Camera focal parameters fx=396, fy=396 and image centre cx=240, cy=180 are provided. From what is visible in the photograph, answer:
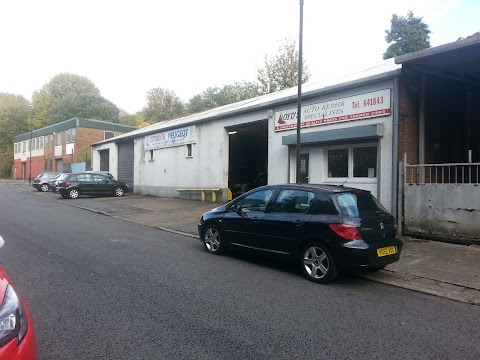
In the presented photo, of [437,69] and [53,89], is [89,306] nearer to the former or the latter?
[437,69]

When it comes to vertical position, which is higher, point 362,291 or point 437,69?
point 437,69

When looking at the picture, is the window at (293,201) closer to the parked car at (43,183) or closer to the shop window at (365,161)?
the shop window at (365,161)

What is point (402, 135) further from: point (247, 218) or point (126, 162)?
point (126, 162)

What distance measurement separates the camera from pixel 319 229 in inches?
238

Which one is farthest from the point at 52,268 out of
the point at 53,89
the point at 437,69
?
the point at 53,89

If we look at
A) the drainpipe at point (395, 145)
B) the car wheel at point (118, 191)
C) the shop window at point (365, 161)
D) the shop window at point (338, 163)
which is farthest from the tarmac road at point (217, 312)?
the car wheel at point (118, 191)

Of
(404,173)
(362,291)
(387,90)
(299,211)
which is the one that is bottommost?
(362,291)

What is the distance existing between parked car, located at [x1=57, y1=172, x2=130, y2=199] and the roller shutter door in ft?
7.97

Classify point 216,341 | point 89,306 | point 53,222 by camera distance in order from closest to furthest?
point 216,341, point 89,306, point 53,222

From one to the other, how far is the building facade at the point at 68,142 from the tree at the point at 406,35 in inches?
1137

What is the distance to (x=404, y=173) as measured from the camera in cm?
1004

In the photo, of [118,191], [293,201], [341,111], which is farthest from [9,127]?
[293,201]

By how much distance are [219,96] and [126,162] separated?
25668mm

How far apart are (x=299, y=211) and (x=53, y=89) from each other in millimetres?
79789
